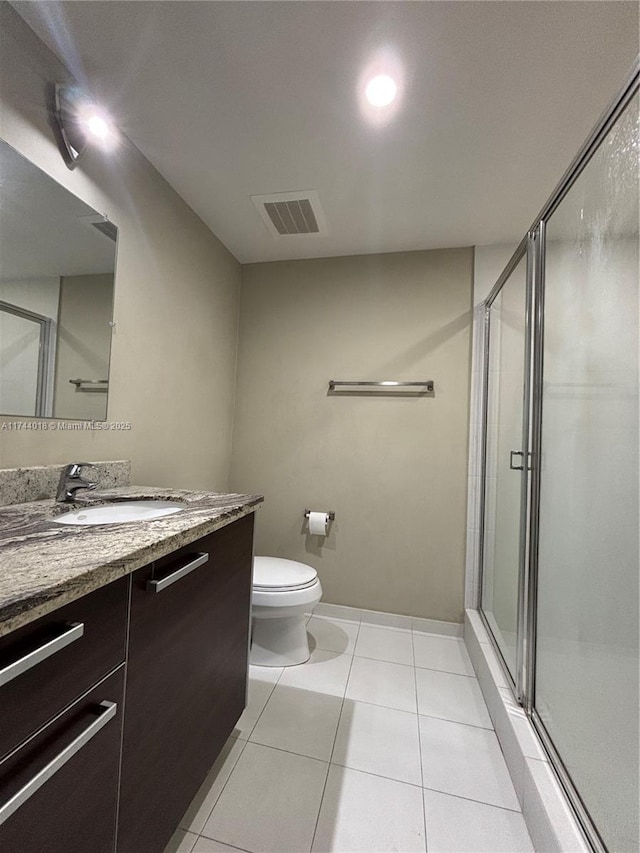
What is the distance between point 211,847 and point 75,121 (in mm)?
2134

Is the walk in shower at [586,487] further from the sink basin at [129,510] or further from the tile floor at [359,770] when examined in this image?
Result: the sink basin at [129,510]

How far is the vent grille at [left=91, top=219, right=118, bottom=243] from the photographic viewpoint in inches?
51.9

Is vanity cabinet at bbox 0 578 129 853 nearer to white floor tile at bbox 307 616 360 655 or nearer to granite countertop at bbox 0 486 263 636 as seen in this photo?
granite countertop at bbox 0 486 263 636

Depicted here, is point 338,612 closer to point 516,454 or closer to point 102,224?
point 516,454

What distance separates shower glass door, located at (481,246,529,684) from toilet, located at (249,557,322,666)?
83 centimetres

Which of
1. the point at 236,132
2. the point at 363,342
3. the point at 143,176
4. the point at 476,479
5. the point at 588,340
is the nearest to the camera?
the point at 588,340

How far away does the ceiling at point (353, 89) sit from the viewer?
1.02 meters

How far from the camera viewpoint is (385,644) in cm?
194

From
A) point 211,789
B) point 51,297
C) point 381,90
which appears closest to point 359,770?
point 211,789

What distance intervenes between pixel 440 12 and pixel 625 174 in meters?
0.66

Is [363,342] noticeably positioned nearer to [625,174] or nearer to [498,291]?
[498,291]

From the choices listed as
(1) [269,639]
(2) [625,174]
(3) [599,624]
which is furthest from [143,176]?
(3) [599,624]

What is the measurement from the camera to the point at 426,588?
210 centimetres

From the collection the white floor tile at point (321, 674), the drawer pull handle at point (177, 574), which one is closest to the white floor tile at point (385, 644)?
the white floor tile at point (321, 674)
